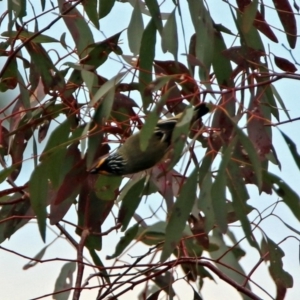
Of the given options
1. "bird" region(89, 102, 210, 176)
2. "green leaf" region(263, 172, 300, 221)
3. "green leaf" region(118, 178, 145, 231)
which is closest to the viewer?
"green leaf" region(263, 172, 300, 221)

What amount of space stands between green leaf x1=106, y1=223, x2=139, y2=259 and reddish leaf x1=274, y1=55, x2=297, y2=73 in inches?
16.3

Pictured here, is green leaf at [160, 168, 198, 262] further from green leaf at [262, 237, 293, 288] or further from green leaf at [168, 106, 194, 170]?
green leaf at [262, 237, 293, 288]

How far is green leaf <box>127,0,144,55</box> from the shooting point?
5.65 ft

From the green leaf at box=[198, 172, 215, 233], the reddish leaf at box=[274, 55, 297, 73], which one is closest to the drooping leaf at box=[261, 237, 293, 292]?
the green leaf at box=[198, 172, 215, 233]

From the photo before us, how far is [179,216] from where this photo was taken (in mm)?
1291

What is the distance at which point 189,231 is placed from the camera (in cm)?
161

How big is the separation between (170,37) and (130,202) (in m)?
0.33

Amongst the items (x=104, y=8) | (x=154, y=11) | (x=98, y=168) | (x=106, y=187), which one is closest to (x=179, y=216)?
(x=98, y=168)

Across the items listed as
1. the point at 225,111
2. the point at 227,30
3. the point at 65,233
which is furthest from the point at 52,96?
the point at 225,111

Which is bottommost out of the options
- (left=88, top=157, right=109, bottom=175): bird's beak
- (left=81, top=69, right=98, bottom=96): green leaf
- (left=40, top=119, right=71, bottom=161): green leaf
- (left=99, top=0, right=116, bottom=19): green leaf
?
(left=88, top=157, right=109, bottom=175): bird's beak

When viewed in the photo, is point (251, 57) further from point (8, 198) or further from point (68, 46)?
point (8, 198)

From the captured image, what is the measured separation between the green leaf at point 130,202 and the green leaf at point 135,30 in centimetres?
31

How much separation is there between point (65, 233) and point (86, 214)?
0.29 feet

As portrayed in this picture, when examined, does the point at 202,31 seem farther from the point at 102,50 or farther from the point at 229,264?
the point at 229,264
